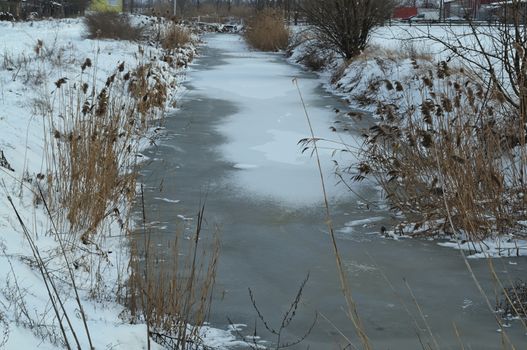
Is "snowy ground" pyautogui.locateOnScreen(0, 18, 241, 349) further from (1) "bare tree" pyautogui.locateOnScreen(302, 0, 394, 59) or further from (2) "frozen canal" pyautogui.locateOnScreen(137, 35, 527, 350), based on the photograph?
(1) "bare tree" pyautogui.locateOnScreen(302, 0, 394, 59)

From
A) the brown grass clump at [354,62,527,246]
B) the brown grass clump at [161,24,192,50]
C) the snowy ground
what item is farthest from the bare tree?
the brown grass clump at [354,62,527,246]

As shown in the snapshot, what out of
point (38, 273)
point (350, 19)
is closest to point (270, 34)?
point (350, 19)

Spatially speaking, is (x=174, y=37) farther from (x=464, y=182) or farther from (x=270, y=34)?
(x=464, y=182)

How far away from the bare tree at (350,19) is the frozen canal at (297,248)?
7.64 meters

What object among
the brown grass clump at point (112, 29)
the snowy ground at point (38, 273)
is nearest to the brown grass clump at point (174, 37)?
the brown grass clump at point (112, 29)

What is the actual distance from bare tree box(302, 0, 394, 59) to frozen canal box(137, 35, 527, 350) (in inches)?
301

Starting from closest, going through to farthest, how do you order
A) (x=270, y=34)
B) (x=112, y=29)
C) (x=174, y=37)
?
(x=112, y=29) → (x=174, y=37) → (x=270, y=34)

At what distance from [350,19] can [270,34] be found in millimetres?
11021

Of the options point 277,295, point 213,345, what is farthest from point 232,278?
point 213,345

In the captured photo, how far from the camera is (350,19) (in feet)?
57.8

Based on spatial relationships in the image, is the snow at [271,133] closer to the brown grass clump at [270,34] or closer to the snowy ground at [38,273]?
the snowy ground at [38,273]

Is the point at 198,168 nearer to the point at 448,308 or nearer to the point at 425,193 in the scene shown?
the point at 425,193

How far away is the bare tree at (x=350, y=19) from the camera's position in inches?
693

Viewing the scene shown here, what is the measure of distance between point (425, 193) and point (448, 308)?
1.72 m
